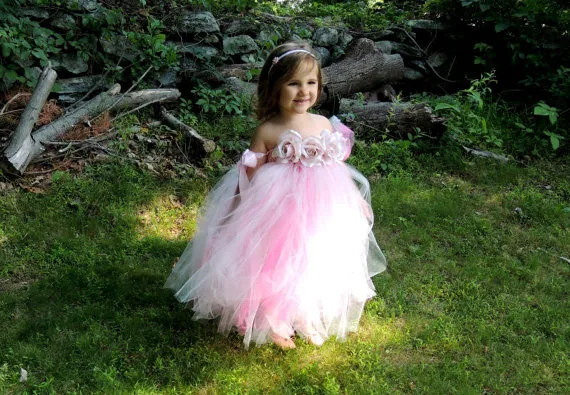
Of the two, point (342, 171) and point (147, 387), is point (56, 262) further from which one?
point (342, 171)

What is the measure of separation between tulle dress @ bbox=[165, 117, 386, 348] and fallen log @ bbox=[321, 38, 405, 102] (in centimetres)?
291

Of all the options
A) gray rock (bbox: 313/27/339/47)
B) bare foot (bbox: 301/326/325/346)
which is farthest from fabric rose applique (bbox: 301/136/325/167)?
gray rock (bbox: 313/27/339/47)

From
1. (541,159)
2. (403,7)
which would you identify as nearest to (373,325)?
(541,159)

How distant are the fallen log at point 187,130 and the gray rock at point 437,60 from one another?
3.16m

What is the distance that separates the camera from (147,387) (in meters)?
2.47

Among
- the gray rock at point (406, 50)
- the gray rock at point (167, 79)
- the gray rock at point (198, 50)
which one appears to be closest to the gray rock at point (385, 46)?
the gray rock at point (406, 50)

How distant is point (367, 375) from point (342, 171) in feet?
3.52

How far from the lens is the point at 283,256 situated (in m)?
2.54

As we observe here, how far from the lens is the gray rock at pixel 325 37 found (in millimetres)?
6027

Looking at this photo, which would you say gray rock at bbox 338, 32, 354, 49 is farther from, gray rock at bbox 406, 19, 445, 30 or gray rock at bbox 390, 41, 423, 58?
gray rock at bbox 406, 19, 445, 30

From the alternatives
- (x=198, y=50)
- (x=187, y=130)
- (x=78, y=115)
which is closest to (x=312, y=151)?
(x=187, y=130)

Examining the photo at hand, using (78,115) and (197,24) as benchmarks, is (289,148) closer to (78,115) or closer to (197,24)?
(78,115)

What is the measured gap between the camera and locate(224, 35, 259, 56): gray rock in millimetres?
5477

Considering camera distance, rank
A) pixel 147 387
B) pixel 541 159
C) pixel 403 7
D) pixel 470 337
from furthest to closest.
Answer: pixel 403 7 < pixel 541 159 < pixel 470 337 < pixel 147 387
